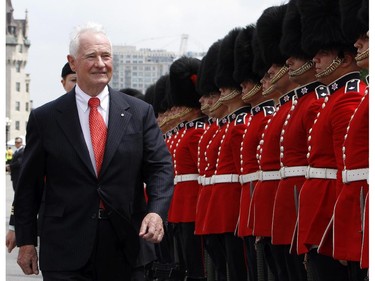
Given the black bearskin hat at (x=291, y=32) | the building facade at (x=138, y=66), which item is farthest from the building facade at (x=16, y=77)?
the black bearskin hat at (x=291, y=32)

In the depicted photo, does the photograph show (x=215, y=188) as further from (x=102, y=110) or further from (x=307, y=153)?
(x=102, y=110)

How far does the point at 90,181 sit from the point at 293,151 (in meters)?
1.63

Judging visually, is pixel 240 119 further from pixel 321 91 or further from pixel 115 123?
pixel 115 123

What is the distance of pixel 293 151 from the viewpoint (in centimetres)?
605

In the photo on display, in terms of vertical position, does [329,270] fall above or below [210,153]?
below

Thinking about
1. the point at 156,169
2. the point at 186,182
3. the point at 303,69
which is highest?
the point at 303,69

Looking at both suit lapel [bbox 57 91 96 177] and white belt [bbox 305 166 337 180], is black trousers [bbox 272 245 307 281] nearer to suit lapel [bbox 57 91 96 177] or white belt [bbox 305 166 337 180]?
white belt [bbox 305 166 337 180]

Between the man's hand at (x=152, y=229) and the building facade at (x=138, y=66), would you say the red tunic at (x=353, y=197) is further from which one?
the building facade at (x=138, y=66)

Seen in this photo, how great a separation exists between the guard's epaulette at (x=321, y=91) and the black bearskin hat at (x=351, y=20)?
0.43 m

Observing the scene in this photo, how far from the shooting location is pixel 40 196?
194 inches

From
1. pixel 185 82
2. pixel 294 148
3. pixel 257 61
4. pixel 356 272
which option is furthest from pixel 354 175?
pixel 185 82

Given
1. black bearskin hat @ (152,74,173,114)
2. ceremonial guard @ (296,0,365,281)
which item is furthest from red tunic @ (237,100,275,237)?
black bearskin hat @ (152,74,173,114)

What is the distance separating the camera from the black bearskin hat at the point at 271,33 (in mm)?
7113

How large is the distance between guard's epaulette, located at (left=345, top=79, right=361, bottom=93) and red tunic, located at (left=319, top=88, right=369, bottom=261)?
366mm
